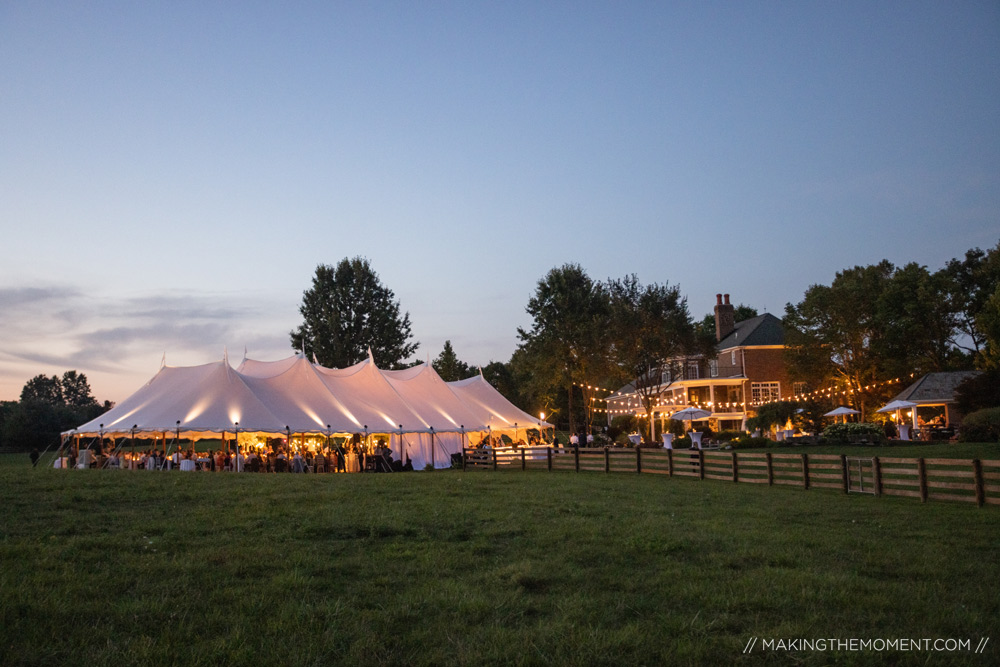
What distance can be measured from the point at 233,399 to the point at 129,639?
19.7 m

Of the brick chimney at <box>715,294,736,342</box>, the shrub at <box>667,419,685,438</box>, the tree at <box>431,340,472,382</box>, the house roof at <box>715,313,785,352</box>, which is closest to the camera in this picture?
the shrub at <box>667,419,685,438</box>

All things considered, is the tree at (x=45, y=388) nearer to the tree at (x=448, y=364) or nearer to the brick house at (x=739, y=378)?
the tree at (x=448, y=364)

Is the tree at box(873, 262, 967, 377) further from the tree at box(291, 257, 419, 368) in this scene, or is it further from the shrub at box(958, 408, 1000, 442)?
the tree at box(291, 257, 419, 368)

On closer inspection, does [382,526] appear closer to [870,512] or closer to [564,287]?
[870,512]

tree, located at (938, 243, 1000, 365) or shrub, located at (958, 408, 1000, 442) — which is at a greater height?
tree, located at (938, 243, 1000, 365)

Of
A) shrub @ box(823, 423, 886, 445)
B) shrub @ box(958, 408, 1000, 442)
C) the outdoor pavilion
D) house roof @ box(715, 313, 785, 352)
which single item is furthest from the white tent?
house roof @ box(715, 313, 785, 352)

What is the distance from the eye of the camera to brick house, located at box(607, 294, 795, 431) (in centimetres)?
4481

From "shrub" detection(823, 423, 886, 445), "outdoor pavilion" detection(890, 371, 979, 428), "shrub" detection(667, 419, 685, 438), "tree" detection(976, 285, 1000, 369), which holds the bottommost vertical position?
"shrub" detection(667, 419, 685, 438)

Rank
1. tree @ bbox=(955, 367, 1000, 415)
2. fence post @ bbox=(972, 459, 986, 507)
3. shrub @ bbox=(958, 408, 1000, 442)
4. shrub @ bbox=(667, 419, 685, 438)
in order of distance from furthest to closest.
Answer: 1. shrub @ bbox=(667, 419, 685, 438)
2. tree @ bbox=(955, 367, 1000, 415)
3. shrub @ bbox=(958, 408, 1000, 442)
4. fence post @ bbox=(972, 459, 986, 507)

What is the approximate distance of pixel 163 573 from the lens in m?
6.31

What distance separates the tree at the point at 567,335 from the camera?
127ft

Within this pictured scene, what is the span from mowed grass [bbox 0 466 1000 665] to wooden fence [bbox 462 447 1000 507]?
1139mm

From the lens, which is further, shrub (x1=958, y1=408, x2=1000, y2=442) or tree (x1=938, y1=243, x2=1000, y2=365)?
tree (x1=938, y1=243, x2=1000, y2=365)

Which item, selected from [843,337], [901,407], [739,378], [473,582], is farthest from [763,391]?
[473,582]
